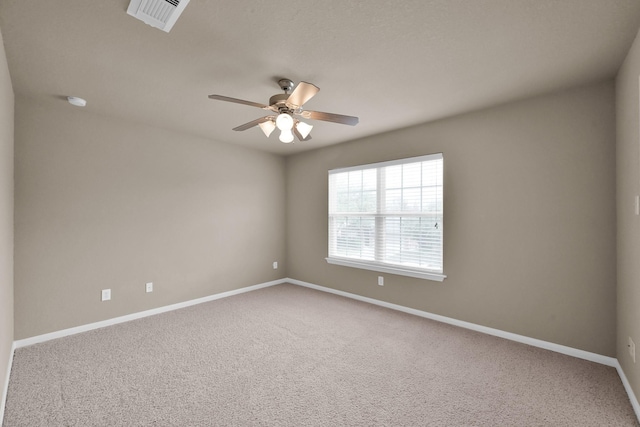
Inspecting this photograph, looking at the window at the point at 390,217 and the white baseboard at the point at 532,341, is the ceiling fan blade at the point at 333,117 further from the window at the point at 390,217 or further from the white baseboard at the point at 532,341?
the white baseboard at the point at 532,341

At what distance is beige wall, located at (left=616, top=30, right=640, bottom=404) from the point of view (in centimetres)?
196

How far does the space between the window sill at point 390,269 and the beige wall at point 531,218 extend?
99 millimetres

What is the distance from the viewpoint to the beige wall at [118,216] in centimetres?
298

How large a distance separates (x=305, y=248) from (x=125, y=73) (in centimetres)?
357

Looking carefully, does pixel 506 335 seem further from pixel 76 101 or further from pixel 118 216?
pixel 76 101

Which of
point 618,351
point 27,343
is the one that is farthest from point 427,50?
point 27,343

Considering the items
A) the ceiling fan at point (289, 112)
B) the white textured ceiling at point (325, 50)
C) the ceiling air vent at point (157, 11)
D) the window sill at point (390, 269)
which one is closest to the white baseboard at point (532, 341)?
Answer: the window sill at point (390, 269)

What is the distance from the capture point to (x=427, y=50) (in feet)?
6.81

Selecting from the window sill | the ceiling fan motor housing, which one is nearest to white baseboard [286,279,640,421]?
the window sill

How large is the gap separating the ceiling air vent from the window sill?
11.3 feet

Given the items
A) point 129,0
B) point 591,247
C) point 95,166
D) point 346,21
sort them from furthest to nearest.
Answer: point 95,166
point 591,247
point 346,21
point 129,0

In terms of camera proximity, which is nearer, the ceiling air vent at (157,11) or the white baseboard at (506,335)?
the ceiling air vent at (157,11)

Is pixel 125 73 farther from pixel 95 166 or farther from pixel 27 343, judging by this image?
pixel 27 343

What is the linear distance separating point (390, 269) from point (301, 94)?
2684 millimetres
